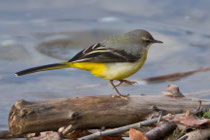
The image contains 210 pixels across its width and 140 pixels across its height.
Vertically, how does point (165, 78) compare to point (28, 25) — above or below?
below

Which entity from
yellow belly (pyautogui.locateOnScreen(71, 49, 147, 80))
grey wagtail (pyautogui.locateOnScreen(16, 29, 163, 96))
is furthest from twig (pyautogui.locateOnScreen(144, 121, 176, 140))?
yellow belly (pyautogui.locateOnScreen(71, 49, 147, 80))

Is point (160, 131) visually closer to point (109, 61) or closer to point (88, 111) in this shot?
point (88, 111)

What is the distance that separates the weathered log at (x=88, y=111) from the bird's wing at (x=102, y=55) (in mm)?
640

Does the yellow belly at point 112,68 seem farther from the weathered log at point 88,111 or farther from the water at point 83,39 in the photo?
the water at point 83,39

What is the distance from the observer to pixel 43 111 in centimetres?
439

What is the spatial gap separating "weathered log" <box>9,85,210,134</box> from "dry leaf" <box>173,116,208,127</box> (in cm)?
38

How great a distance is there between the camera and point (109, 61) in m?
5.48

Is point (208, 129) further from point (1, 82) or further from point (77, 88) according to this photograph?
point (1, 82)

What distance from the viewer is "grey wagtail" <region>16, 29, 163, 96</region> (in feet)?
17.8

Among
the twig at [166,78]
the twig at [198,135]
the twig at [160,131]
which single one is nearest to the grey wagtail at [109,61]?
the twig at [160,131]

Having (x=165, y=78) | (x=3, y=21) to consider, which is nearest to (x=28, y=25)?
(x=3, y=21)

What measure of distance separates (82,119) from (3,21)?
6.98 metres

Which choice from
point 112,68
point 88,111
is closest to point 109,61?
point 112,68

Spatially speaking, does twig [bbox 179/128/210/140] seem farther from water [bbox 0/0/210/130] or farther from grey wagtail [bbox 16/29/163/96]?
water [bbox 0/0/210/130]
